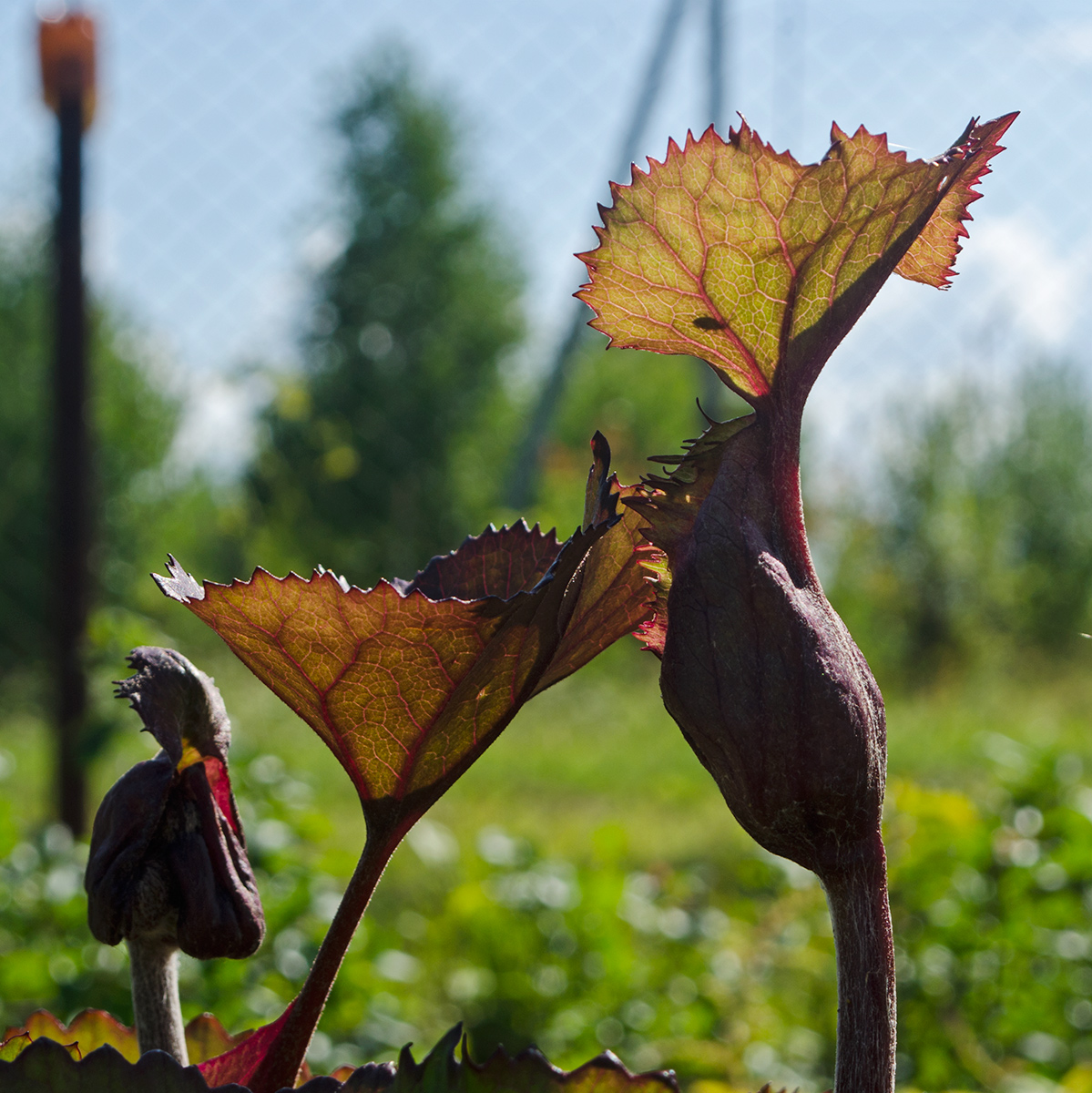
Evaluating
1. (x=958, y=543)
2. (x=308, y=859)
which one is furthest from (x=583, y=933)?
(x=958, y=543)

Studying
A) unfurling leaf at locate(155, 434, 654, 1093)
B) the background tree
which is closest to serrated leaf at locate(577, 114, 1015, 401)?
unfurling leaf at locate(155, 434, 654, 1093)

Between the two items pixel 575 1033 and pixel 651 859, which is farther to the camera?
pixel 651 859

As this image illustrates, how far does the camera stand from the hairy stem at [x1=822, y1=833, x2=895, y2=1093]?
0.29m

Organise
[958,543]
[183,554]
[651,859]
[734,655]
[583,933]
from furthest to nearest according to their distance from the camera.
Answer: [183,554] < [958,543] < [651,859] < [583,933] < [734,655]

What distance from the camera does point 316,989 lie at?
0.32 m

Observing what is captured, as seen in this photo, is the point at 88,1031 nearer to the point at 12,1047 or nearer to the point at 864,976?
the point at 12,1047

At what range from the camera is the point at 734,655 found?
277 mm

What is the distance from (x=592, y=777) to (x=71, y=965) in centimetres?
351

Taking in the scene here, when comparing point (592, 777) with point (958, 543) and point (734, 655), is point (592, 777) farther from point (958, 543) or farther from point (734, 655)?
point (958, 543)

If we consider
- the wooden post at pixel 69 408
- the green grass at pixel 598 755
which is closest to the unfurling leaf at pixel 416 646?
the green grass at pixel 598 755

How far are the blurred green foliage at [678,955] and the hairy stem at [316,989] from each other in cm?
121

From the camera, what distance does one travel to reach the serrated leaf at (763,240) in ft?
0.97

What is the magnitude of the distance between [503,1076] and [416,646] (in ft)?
0.35

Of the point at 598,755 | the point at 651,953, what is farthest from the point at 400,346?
the point at 651,953
